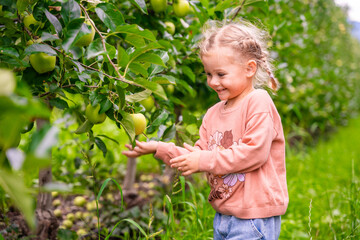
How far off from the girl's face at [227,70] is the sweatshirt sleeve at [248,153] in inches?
5.2

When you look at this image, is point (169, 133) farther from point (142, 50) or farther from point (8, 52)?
point (8, 52)

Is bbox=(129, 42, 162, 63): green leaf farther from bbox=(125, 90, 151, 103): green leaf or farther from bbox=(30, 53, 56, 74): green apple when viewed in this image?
bbox=(30, 53, 56, 74): green apple

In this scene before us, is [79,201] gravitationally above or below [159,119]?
below

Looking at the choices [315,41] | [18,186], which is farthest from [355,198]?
[315,41]

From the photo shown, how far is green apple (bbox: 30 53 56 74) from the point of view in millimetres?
1125

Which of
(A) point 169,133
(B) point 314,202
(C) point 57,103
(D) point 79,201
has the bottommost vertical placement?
(D) point 79,201

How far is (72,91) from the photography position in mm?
1248

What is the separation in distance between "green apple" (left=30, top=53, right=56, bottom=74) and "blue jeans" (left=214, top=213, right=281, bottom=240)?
0.77 meters

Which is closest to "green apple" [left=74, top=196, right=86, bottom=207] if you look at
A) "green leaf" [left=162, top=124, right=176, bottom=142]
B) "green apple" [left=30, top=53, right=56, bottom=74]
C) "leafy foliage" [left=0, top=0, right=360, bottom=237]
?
"leafy foliage" [left=0, top=0, right=360, bottom=237]

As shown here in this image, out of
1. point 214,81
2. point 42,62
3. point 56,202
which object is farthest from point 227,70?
point 56,202

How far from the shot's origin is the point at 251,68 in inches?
50.0

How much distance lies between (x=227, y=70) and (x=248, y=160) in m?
0.31

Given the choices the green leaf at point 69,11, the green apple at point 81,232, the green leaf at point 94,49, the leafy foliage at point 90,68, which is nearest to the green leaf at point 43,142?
the leafy foliage at point 90,68

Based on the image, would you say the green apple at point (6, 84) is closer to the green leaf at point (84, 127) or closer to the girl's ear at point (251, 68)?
the green leaf at point (84, 127)
